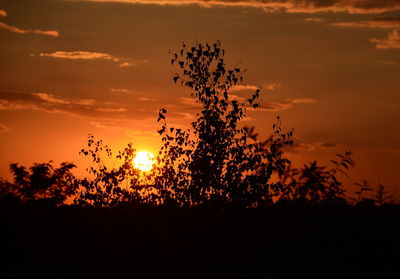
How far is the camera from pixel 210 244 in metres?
8.73

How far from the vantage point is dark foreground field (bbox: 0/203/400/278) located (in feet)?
25.8

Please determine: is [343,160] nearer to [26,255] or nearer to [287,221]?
[287,221]

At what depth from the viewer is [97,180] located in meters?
25.5

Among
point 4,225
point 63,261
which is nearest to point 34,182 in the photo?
point 4,225

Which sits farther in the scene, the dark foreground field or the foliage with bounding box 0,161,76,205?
the foliage with bounding box 0,161,76,205

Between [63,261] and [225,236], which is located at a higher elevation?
[225,236]

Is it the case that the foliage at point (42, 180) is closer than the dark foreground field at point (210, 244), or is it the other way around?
the dark foreground field at point (210, 244)

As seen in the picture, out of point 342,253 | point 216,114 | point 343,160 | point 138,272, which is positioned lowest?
point 138,272

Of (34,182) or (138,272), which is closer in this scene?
(138,272)

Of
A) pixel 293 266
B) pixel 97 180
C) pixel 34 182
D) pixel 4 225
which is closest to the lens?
pixel 293 266

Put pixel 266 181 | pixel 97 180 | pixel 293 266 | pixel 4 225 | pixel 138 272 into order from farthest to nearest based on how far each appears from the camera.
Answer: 1. pixel 97 180
2. pixel 266 181
3. pixel 4 225
4. pixel 138 272
5. pixel 293 266

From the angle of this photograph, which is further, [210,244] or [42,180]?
[42,180]

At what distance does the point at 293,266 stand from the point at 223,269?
3.66ft

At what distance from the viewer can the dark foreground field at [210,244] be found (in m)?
7.87
